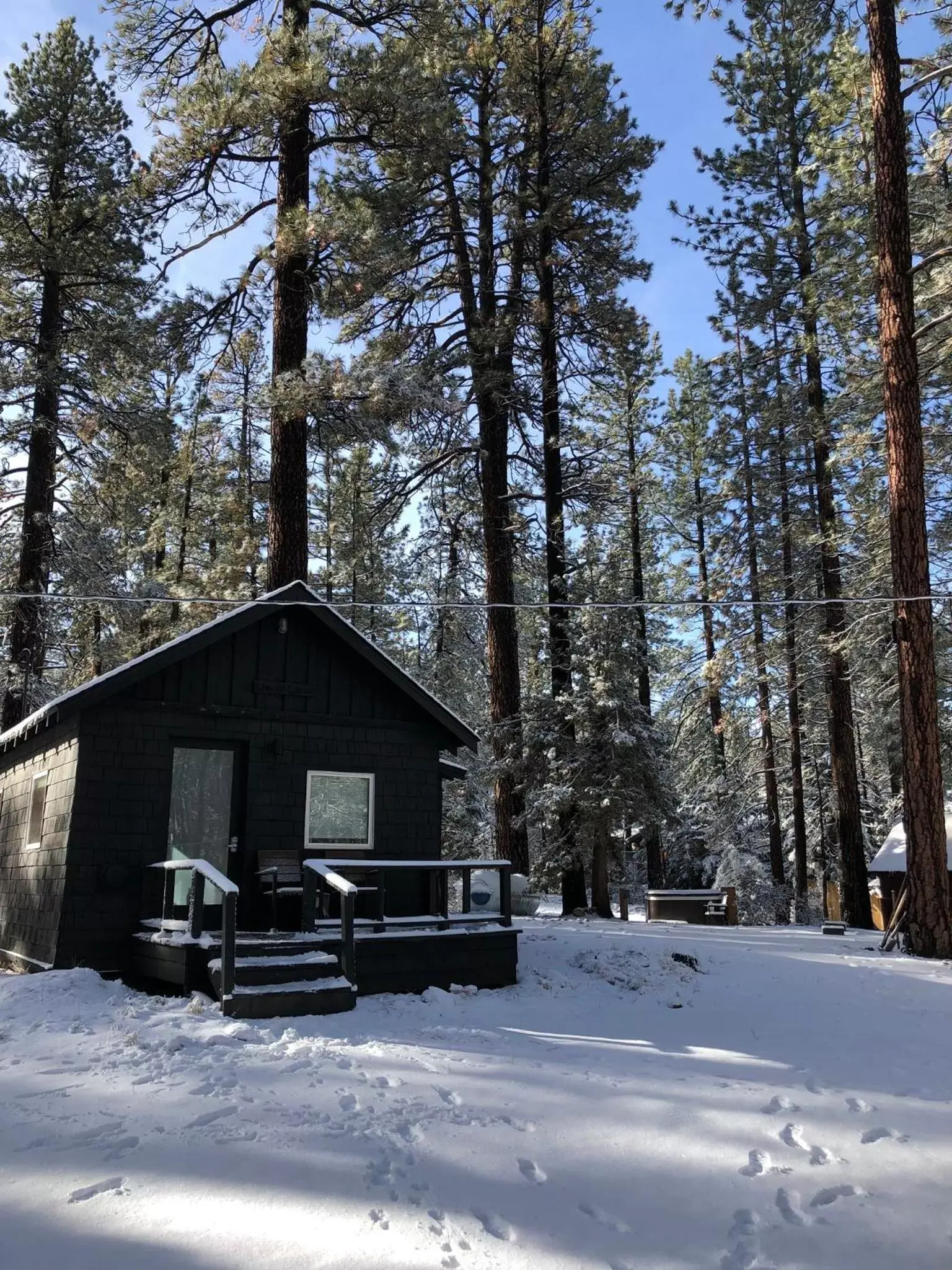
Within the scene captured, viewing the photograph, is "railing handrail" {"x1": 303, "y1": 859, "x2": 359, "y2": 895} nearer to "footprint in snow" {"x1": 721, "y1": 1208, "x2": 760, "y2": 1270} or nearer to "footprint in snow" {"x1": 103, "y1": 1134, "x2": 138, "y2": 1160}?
"footprint in snow" {"x1": 103, "y1": 1134, "x2": 138, "y2": 1160}

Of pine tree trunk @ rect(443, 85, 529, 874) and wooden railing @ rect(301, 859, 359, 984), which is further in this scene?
pine tree trunk @ rect(443, 85, 529, 874)

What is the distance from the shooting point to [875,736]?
2250cm

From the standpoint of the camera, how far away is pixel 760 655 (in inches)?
792

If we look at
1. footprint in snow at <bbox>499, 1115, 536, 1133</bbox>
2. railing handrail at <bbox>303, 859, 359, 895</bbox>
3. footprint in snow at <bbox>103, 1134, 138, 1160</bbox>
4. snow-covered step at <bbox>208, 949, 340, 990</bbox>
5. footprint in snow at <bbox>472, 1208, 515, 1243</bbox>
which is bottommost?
footprint in snow at <bbox>472, 1208, 515, 1243</bbox>

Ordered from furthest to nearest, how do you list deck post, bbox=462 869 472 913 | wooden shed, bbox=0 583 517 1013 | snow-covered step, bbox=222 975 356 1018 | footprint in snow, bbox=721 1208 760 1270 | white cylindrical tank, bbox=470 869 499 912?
white cylindrical tank, bbox=470 869 499 912 → deck post, bbox=462 869 472 913 → wooden shed, bbox=0 583 517 1013 → snow-covered step, bbox=222 975 356 1018 → footprint in snow, bbox=721 1208 760 1270

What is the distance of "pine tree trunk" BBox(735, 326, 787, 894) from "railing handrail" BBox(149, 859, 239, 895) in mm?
10631

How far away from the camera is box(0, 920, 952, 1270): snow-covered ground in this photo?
3785 millimetres

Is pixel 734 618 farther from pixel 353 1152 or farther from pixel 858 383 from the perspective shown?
pixel 353 1152

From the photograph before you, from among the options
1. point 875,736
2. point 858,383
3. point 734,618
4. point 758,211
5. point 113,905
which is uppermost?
point 758,211

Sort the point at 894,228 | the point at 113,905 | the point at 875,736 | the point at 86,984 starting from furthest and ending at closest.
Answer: the point at 875,736 → the point at 894,228 → the point at 113,905 → the point at 86,984

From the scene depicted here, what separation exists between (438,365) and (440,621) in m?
9.83

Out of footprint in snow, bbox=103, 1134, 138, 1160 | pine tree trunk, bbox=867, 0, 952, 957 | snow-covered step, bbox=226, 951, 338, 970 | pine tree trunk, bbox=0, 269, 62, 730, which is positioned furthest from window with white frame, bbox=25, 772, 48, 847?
pine tree trunk, bbox=867, 0, 952, 957

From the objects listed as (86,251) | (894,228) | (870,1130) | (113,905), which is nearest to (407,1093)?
(870,1130)

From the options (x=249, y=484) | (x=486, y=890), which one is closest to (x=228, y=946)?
(x=486, y=890)
